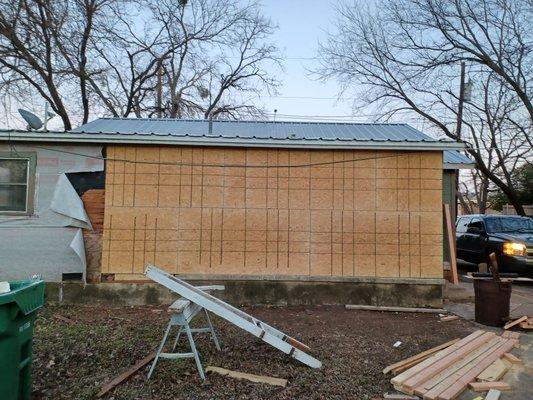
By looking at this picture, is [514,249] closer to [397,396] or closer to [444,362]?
[444,362]

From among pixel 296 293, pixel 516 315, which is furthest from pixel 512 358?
pixel 296 293

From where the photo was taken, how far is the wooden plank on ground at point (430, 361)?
417cm

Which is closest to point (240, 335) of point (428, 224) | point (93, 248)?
point (93, 248)

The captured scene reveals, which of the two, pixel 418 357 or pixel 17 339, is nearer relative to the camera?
pixel 17 339

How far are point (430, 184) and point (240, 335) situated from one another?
436 cm

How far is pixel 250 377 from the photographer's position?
4.34 m

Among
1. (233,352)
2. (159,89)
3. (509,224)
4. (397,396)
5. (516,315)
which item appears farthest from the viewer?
(159,89)

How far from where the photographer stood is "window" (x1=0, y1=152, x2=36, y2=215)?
7.28m

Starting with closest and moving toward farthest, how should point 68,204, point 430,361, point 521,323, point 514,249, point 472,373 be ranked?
1. point 472,373
2. point 430,361
3. point 521,323
4. point 68,204
5. point 514,249

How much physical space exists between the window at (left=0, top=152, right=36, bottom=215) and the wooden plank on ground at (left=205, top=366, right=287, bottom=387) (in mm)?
4929

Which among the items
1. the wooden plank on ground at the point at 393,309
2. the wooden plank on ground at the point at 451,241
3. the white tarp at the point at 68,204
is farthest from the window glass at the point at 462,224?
the white tarp at the point at 68,204

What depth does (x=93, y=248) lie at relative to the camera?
24.1 ft

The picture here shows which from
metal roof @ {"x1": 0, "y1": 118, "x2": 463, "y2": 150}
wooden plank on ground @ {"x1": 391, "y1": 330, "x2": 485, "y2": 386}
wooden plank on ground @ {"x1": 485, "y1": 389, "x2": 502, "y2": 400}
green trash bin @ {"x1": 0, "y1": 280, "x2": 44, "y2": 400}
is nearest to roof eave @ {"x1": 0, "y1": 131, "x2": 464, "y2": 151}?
metal roof @ {"x1": 0, "y1": 118, "x2": 463, "y2": 150}

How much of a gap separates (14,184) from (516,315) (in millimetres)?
9248
